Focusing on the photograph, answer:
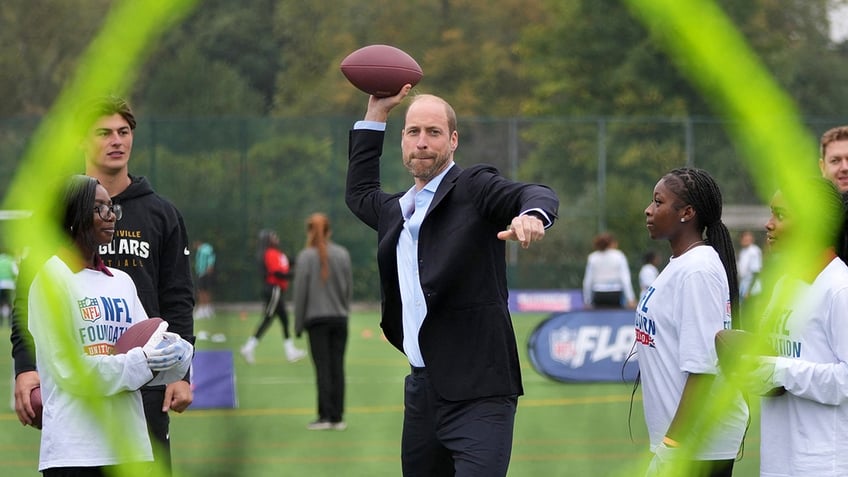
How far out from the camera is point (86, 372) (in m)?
4.84

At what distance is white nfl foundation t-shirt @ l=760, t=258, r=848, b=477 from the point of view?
191 inches

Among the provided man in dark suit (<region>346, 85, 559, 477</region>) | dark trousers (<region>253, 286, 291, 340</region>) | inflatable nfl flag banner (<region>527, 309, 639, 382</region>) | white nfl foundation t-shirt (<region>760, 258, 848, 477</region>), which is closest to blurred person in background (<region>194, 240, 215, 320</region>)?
dark trousers (<region>253, 286, 291, 340</region>)

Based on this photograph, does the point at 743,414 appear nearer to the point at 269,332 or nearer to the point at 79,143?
the point at 79,143

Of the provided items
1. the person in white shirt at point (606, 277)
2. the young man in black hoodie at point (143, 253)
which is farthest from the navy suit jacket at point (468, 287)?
the person in white shirt at point (606, 277)

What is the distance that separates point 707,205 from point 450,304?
107cm

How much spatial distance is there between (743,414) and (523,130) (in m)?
24.6

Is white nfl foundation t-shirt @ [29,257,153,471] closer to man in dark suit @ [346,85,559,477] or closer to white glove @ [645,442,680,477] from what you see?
man in dark suit @ [346,85,559,477]

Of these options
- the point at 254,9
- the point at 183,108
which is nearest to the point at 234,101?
the point at 183,108

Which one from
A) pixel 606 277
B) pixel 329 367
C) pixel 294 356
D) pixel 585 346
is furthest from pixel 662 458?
pixel 294 356

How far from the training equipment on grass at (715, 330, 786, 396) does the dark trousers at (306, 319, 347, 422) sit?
7261mm

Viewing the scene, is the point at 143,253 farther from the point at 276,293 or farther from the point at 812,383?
the point at 276,293

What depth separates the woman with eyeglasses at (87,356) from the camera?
4.87 meters

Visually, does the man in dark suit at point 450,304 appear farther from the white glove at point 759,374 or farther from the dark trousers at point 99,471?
the dark trousers at point 99,471

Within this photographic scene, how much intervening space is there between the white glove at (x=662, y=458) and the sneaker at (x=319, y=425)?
696 cm
